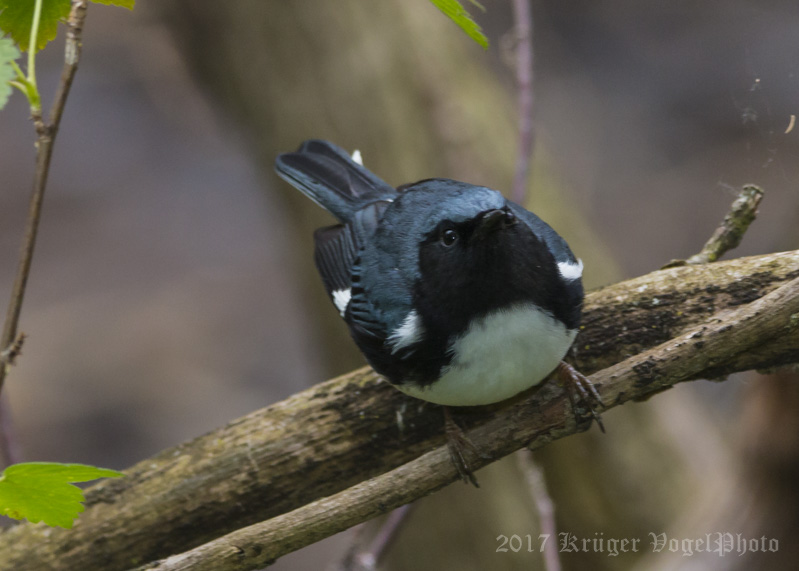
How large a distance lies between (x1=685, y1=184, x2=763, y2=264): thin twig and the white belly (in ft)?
2.38

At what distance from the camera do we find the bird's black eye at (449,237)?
2.23 m

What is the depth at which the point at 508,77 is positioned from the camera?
24.2 feet

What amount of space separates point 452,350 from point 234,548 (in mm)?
781

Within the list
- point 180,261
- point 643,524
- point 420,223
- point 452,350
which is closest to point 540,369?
point 452,350

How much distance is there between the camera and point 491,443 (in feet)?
6.95

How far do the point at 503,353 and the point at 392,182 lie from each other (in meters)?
2.47

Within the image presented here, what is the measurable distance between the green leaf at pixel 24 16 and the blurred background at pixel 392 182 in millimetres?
1427

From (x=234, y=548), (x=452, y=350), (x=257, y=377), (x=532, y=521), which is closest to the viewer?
(x=234, y=548)

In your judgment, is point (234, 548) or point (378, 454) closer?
point (234, 548)

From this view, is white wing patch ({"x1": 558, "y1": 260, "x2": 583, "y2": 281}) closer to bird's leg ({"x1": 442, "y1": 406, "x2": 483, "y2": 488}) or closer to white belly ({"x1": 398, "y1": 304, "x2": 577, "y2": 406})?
white belly ({"x1": 398, "y1": 304, "x2": 577, "y2": 406})

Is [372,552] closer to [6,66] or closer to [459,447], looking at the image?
[459,447]

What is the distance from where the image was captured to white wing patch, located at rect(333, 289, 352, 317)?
2.68m

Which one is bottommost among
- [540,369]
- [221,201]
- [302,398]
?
[540,369]

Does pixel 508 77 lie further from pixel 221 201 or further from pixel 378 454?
pixel 378 454
